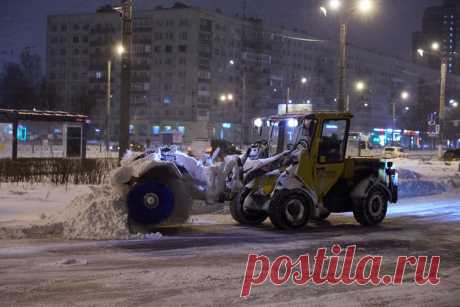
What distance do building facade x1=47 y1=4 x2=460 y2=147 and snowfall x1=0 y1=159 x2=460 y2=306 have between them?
73.6 meters

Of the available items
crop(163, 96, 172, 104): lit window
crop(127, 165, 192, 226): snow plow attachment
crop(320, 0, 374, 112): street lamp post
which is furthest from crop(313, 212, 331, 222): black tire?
crop(163, 96, 172, 104): lit window

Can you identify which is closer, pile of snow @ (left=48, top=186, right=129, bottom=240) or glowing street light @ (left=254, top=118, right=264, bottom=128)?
pile of snow @ (left=48, top=186, right=129, bottom=240)

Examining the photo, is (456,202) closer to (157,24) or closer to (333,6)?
(333,6)

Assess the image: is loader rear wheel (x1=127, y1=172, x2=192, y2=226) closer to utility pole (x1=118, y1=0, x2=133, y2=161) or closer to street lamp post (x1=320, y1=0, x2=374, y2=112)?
utility pole (x1=118, y1=0, x2=133, y2=161)

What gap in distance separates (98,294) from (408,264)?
4.89 metres

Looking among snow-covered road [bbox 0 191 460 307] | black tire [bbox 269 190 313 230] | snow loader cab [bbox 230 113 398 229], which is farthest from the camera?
snow loader cab [bbox 230 113 398 229]

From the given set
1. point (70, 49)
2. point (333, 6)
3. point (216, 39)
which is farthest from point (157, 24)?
point (333, 6)

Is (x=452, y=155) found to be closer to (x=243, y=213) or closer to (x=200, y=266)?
(x=243, y=213)

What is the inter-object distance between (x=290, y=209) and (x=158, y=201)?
8.95 feet

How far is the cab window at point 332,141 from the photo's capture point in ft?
44.0

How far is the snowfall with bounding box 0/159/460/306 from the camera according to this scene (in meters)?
7.72

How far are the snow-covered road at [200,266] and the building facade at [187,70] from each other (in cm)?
7499

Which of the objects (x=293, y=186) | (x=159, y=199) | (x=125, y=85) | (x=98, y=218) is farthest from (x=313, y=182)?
(x=125, y=85)

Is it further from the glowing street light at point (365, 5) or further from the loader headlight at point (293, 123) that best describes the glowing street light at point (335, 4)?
the loader headlight at point (293, 123)
